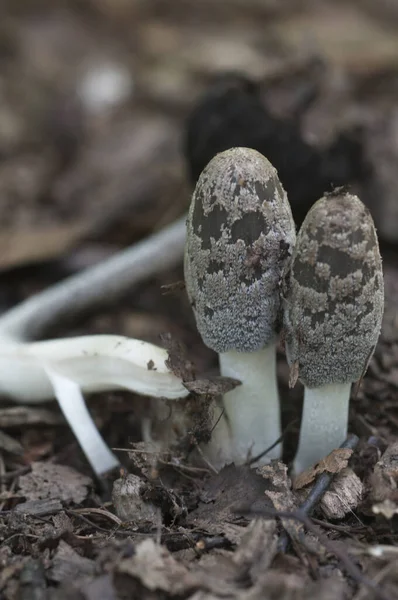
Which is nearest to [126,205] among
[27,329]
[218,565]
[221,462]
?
[27,329]

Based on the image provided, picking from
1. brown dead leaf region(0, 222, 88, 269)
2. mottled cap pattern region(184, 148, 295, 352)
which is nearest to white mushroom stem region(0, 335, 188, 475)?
mottled cap pattern region(184, 148, 295, 352)

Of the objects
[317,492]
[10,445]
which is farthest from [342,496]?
[10,445]

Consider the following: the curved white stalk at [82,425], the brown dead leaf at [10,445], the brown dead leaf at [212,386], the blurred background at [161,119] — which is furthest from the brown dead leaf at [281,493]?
the brown dead leaf at [10,445]

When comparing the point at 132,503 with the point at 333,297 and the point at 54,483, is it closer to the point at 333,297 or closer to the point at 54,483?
the point at 54,483

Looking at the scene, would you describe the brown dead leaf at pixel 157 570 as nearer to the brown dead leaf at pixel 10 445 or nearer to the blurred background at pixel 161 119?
the blurred background at pixel 161 119

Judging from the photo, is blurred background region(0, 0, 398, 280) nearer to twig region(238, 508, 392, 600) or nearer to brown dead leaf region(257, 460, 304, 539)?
brown dead leaf region(257, 460, 304, 539)

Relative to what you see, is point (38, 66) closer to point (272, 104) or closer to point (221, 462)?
point (272, 104)
